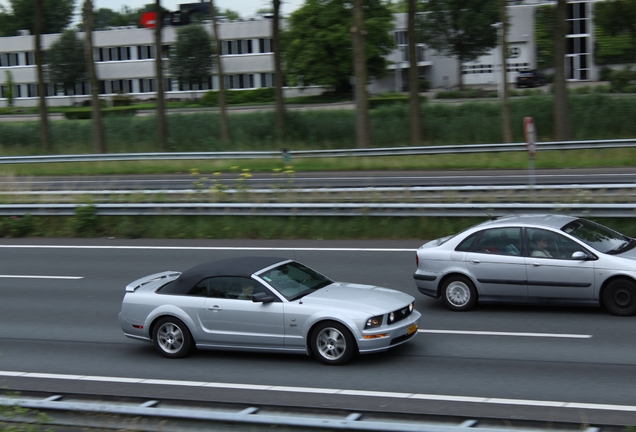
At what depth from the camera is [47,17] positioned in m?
100

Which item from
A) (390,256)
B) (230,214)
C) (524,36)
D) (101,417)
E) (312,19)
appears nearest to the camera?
(101,417)

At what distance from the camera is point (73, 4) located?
10244cm

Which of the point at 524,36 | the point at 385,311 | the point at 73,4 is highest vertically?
the point at 73,4

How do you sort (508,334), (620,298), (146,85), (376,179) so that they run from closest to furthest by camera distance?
(508,334)
(620,298)
(376,179)
(146,85)

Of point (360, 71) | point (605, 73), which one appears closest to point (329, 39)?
point (605, 73)

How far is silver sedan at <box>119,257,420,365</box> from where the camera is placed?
883 cm

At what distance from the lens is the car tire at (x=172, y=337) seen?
9.57 meters

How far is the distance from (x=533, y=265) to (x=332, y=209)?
738cm

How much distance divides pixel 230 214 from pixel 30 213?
560 cm

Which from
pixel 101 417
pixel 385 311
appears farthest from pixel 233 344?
pixel 101 417

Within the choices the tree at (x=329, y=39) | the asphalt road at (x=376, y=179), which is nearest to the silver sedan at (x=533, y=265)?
the asphalt road at (x=376, y=179)

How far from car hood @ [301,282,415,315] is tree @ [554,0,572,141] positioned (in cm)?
2449

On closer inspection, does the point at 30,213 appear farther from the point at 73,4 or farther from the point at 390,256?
the point at 73,4

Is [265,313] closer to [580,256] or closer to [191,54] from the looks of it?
[580,256]
